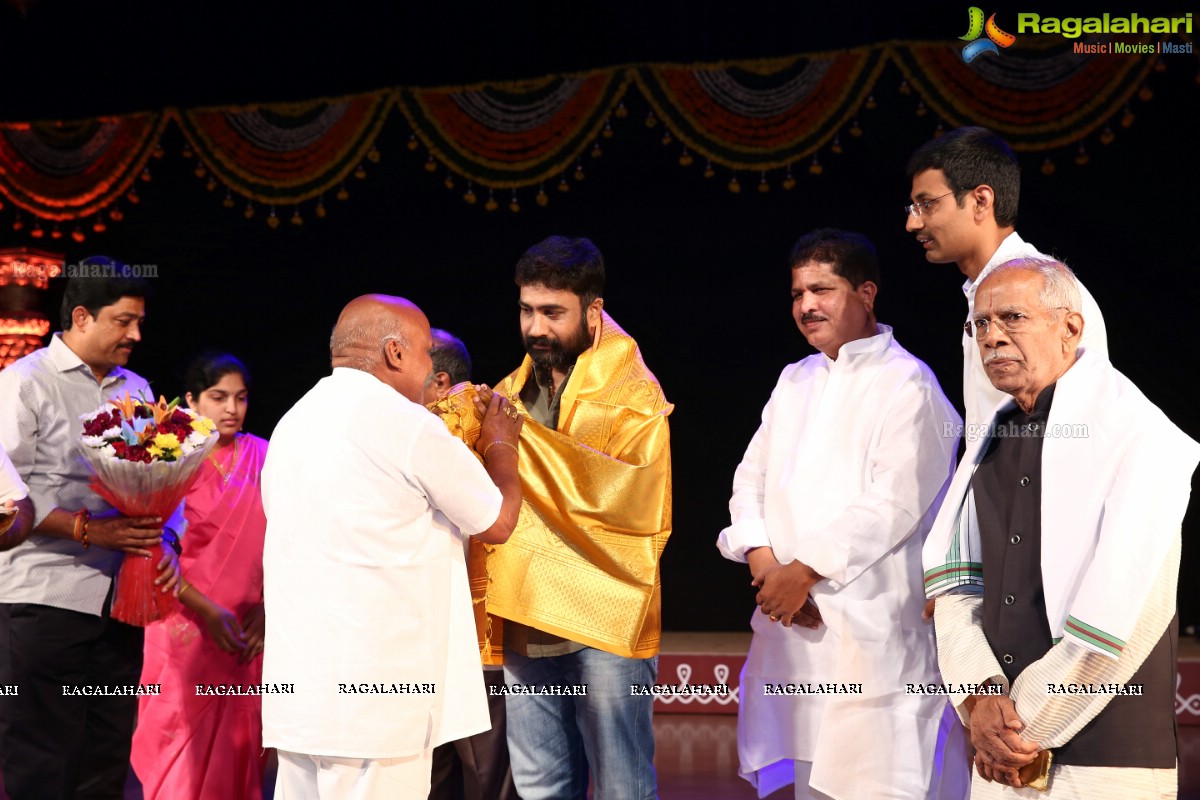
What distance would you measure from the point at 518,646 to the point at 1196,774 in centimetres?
341

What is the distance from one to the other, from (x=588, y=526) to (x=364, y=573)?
680mm

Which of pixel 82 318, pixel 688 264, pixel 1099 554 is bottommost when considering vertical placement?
pixel 1099 554

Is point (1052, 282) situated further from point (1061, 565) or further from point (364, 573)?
point (364, 573)

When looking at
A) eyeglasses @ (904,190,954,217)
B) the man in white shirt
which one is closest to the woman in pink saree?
the man in white shirt

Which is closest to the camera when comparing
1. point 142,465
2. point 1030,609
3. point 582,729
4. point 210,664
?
point 1030,609

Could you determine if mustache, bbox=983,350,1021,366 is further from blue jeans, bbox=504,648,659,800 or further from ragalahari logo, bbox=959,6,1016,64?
ragalahari logo, bbox=959,6,1016,64

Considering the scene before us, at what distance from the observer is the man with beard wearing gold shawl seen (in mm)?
2934

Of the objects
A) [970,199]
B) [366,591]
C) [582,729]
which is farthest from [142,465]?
[970,199]

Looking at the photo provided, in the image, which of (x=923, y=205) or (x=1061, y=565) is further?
(x=923, y=205)

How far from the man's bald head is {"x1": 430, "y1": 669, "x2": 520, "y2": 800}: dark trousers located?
1441 millimetres

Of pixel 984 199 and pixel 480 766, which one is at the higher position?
pixel 984 199

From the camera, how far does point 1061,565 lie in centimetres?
225

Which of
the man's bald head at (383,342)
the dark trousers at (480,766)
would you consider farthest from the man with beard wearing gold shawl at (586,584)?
the dark trousers at (480,766)

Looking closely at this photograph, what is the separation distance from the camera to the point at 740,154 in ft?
21.6
